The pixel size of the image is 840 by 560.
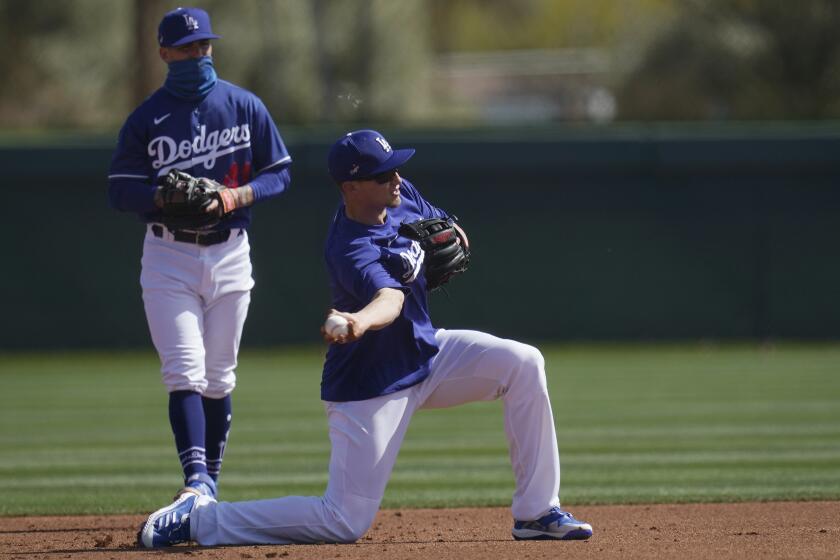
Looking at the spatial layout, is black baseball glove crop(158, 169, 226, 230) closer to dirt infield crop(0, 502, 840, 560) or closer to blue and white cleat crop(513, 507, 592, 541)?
dirt infield crop(0, 502, 840, 560)

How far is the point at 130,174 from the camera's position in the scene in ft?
17.9

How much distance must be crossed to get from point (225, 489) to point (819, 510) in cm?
284

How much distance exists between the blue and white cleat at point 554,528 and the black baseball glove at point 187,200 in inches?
68.0

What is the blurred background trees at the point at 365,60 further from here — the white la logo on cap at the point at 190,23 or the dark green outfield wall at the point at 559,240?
the white la logo on cap at the point at 190,23

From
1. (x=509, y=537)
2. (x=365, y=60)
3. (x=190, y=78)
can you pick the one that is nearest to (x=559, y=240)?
(x=190, y=78)

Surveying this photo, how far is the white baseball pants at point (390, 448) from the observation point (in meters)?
4.59

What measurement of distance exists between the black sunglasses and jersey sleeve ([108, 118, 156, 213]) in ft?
3.86

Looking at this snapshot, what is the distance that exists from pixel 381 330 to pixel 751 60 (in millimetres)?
24487

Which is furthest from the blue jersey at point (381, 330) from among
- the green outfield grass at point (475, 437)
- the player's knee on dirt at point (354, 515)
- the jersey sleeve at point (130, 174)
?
the green outfield grass at point (475, 437)

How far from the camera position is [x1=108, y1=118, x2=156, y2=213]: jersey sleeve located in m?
5.40

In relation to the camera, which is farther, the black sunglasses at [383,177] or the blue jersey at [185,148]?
the blue jersey at [185,148]

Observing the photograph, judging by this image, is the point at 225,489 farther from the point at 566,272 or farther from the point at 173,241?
the point at 566,272

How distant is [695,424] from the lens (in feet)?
29.5

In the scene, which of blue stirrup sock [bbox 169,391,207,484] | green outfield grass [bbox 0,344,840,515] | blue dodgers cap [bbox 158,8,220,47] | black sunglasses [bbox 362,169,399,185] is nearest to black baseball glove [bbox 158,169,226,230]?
blue dodgers cap [bbox 158,8,220,47]
